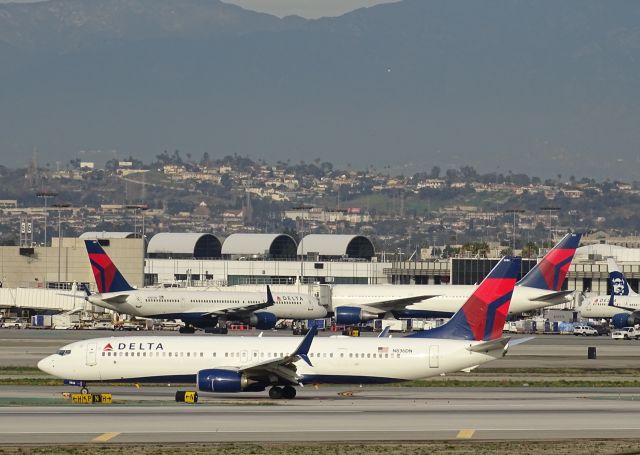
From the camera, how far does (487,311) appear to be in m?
56.8

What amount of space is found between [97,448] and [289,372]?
52.3ft

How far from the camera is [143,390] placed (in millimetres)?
61156

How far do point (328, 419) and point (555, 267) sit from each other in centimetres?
6974

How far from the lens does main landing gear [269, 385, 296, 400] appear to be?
56.2 metres

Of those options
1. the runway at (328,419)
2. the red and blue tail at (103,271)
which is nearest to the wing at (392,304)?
the red and blue tail at (103,271)

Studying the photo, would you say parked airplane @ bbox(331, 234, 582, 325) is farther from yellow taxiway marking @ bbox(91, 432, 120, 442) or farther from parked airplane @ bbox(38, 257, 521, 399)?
yellow taxiway marking @ bbox(91, 432, 120, 442)

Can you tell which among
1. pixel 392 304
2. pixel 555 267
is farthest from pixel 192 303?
pixel 555 267

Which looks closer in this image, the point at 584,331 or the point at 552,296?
the point at 552,296

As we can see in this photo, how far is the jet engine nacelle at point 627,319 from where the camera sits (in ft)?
408

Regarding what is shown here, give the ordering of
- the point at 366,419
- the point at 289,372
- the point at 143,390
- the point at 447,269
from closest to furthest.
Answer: the point at 366,419
the point at 289,372
the point at 143,390
the point at 447,269

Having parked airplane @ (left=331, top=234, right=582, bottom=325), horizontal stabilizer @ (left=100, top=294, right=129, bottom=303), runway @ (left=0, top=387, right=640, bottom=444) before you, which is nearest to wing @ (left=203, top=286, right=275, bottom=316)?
horizontal stabilizer @ (left=100, top=294, right=129, bottom=303)

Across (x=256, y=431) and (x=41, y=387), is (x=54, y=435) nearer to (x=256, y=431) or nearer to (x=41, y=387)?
(x=256, y=431)

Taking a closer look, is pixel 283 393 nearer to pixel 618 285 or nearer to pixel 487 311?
pixel 487 311

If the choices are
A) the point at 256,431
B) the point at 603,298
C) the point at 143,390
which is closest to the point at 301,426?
the point at 256,431
